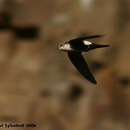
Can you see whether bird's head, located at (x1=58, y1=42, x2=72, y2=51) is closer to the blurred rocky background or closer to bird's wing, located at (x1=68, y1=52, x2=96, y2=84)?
bird's wing, located at (x1=68, y1=52, x2=96, y2=84)

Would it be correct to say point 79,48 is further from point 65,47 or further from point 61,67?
point 61,67

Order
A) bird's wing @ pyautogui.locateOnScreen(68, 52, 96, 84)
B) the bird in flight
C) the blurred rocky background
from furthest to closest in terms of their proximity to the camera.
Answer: the blurred rocky background → bird's wing @ pyautogui.locateOnScreen(68, 52, 96, 84) → the bird in flight

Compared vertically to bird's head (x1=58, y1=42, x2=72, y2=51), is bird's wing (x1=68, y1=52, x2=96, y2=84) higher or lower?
lower

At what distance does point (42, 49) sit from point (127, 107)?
3.56ft

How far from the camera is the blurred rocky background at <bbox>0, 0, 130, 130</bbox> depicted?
12.7ft

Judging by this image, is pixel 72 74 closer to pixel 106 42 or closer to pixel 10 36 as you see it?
pixel 106 42

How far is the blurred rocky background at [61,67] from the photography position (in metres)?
3.87

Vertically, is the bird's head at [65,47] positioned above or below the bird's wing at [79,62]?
above

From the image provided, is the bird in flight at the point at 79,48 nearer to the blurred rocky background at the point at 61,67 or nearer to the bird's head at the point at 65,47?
the bird's head at the point at 65,47

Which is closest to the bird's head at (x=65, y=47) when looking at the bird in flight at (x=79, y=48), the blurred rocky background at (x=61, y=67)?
the bird in flight at (x=79, y=48)

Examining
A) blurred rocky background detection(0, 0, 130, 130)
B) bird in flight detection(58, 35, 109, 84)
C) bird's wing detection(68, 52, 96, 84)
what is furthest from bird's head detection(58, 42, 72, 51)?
blurred rocky background detection(0, 0, 130, 130)

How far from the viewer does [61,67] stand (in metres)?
3.96

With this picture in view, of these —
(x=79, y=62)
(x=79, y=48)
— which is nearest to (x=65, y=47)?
(x=79, y=48)

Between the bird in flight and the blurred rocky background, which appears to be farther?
the blurred rocky background
